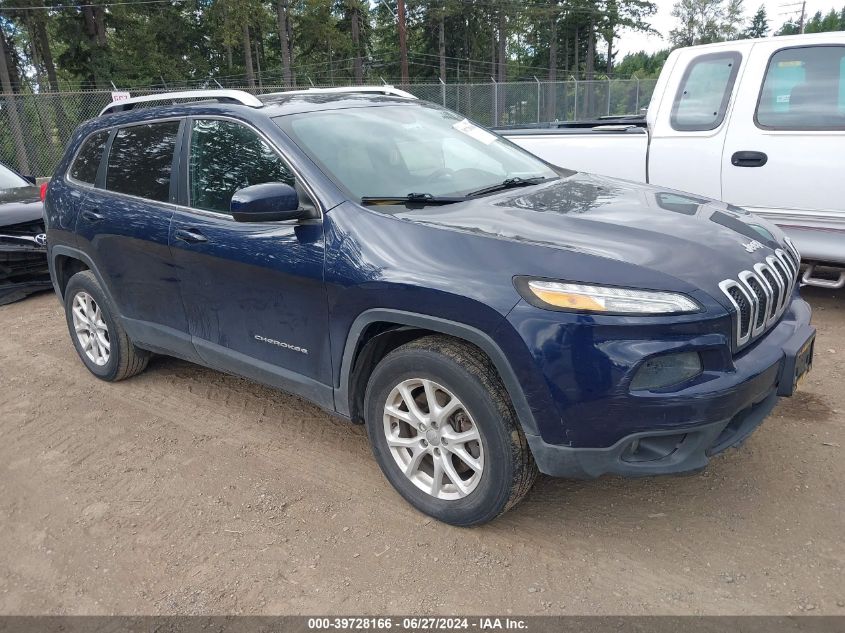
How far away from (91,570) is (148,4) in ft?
119

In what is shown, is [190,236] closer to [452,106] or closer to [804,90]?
[804,90]

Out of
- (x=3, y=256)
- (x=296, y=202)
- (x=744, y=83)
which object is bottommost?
(x=3, y=256)

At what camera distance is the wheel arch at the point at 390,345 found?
2460 mm

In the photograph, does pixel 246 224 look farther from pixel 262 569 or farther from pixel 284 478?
pixel 262 569

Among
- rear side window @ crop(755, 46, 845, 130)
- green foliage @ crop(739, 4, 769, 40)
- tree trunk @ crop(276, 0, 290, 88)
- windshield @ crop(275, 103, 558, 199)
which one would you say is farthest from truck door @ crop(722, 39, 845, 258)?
green foliage @ crop(739, 4, 769, 40)

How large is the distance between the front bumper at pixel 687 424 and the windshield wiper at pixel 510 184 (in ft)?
4.27

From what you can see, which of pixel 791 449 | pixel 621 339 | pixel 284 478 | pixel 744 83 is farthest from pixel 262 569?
pixel 744 83

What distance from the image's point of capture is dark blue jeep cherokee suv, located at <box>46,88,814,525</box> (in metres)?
2.35

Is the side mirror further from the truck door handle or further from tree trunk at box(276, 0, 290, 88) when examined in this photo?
tree trunk at box(276, 0, 290, 88)

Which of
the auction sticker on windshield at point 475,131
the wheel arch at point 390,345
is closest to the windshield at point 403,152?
the auction sticker on windshield at point 475,131

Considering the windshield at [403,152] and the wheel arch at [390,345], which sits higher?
the windshield at [403,152]

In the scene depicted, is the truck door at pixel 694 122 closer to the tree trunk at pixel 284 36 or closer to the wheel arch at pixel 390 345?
the wheel arch at pixel 390 345

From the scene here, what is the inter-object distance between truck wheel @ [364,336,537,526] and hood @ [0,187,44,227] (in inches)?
224

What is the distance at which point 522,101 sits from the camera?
22.3 meters
